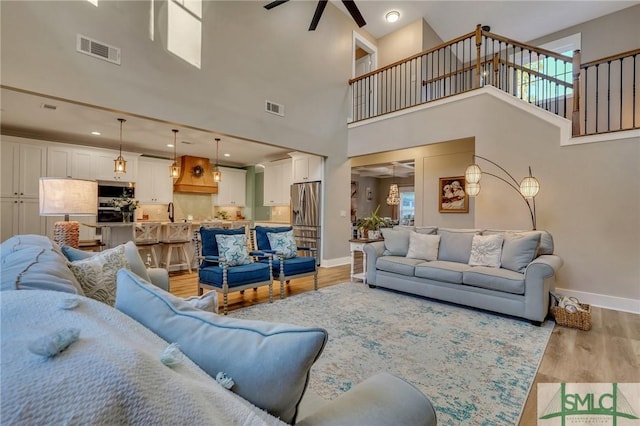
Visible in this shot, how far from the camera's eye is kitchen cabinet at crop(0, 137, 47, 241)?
4.96 metres

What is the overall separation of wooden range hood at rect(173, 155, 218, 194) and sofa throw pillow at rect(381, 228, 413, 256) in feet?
16.4

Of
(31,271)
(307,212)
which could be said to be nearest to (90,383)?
(31,271)

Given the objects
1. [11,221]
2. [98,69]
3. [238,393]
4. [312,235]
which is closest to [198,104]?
[98,69]

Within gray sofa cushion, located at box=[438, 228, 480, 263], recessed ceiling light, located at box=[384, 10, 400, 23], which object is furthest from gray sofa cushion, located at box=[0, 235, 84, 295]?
recessed ceiling light, located at box=[384, 10, 400, 23]

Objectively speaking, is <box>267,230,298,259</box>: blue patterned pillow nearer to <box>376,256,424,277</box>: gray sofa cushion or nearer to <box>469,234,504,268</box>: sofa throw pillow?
<box>376,256,424,277</box>: gray sofa cushion

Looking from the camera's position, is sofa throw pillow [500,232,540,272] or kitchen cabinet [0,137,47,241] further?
kitchen cabinet [0,137,47,241]

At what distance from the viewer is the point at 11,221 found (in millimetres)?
5016

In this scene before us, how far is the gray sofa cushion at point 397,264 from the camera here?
4.06 metres

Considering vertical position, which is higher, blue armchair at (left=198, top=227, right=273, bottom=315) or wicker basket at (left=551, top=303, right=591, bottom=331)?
Result: blue armchair at (left=198, top=227, right=273, bottom=315)

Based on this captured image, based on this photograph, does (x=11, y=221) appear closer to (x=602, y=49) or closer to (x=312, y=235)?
(x=312, y=235)

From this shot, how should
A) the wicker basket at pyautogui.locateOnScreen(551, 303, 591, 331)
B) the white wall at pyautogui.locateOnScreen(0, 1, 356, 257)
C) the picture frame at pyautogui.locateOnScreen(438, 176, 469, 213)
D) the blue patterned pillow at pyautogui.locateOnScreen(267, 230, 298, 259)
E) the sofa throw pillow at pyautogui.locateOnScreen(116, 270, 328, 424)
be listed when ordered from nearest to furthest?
the sofa throw pillow at pyautogui.locateOnScreen(116, 270, 328, 424) → the wicker basket at pyautogui.locateOnScreen(551, 303, 591, 331) → the white wall at pyautogui.locateOnScreen(0, 1, 356, 257) → the blue patterned pillow at pyautogui.locateOnScreen(267, 230, 298, 259) → the picture frame at pyautogui.locateOnScreen(438, 176, 469, 213)

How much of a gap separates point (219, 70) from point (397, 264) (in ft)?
13.2

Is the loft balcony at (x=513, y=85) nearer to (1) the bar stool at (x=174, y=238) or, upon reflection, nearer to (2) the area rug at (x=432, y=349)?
(2) the area rug at (x=432, y=349)

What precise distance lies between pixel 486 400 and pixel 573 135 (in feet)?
12.9
